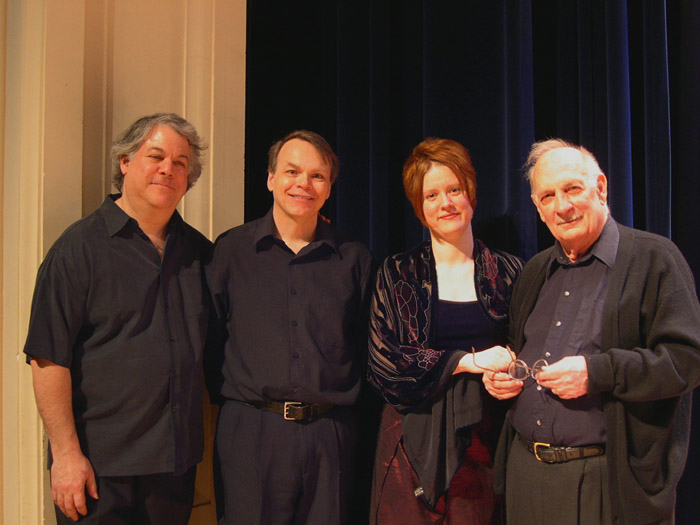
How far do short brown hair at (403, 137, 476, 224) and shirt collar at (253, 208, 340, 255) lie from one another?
30 cm

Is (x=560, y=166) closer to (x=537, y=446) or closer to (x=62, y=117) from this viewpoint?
(x=537, y=446)

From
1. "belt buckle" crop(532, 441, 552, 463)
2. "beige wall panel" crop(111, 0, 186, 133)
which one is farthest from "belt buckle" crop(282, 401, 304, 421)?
"beige wall panel" crop(111, 0, 186, 133)

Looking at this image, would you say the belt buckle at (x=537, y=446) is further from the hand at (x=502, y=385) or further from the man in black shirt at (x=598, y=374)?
the hand at (x=502, y=385)

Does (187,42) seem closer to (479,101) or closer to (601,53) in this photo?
(479,101)

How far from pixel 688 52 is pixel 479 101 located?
2.42ft

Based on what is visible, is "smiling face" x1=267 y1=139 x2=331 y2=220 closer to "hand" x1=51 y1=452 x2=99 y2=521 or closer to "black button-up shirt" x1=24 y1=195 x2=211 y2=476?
"black button-up shirt" x1=24 y1=195 x2=211 y2=476

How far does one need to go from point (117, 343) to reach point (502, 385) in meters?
1.11

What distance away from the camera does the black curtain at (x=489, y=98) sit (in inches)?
81.7

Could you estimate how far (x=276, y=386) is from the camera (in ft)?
6.40

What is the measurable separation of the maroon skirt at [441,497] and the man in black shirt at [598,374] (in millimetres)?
148

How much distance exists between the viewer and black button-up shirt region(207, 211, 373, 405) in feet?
6.49

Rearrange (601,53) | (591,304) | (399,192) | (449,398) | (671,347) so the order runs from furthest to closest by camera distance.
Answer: (399,192) < (601,53) < (449,398) < (591,304) < (671,347)

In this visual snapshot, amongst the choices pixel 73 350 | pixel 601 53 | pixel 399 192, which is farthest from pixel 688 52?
pixel 73 350

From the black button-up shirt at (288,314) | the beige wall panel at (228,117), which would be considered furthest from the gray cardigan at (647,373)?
the beige wall panel at (228,117)
